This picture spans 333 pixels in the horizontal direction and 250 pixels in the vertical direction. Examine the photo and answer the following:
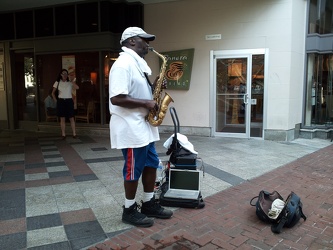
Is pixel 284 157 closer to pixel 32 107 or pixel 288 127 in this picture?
pixel 288 127

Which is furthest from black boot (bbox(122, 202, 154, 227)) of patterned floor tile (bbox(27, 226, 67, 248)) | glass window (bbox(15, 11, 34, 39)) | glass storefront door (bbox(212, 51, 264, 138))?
glass window (bbox(15, 11, 34, 39))

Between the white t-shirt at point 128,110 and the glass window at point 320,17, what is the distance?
717cm

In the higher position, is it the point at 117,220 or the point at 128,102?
the point at 128,102

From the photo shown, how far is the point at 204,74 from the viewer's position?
880 centimetres

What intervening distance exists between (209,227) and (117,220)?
38.7 inches

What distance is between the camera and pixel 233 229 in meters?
3.42

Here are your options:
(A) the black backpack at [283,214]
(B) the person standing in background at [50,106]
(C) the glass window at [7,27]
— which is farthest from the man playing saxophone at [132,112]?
(C) the glass window at [7,27]

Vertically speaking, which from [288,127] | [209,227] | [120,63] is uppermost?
[120,63]

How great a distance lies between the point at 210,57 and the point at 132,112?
5.87m

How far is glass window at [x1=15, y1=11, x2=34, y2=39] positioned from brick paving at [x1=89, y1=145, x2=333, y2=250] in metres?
8.02

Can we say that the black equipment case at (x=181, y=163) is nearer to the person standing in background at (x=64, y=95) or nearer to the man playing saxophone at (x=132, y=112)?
the man playing saxophone at (x=132, y=112)

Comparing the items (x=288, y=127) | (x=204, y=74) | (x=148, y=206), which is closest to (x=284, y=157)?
(x=288, y=127)

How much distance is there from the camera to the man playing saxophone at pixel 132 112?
313 cm

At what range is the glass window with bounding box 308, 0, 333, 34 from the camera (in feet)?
A: 29.0
